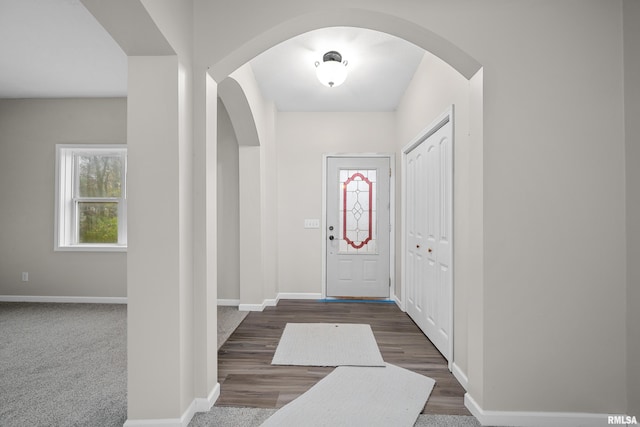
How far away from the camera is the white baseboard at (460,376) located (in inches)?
88.8

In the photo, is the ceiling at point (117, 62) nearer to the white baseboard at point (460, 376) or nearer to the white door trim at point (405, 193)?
the white door trim at point (405, 193)

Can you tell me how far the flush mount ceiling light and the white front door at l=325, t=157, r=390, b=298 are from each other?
5.67 feet

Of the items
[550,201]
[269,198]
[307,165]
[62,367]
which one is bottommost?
[62,367]

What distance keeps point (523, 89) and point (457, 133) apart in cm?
60

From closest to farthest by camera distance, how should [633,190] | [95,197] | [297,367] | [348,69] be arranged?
1. [633,190]
2. [297,367]
3. [348,69]
4. [95,197]

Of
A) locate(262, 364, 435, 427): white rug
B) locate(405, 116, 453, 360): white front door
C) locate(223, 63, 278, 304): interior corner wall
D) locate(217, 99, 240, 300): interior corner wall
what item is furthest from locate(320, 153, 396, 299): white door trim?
locate(262, 364, 435, 427): white rug

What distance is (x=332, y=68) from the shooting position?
119 inches

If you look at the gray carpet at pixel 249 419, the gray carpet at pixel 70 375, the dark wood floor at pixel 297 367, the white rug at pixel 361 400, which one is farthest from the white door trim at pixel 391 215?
the gray carpet at pixel 249 419

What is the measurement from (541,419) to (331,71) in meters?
2.91

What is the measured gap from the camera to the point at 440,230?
9.47ft

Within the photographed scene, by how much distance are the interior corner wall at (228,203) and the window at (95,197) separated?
1.32 metres

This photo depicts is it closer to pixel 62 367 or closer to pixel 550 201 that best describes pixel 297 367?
pixel 62 367

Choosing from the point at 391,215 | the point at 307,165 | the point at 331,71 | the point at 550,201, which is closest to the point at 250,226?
the point at 307,165

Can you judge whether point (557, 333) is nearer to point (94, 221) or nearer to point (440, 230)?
point (440, 230)
